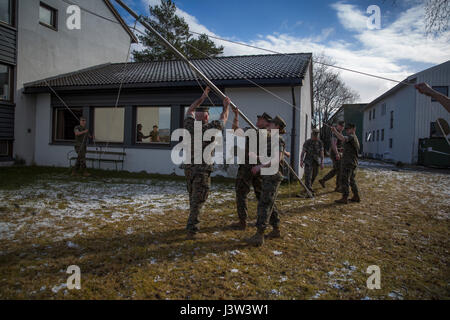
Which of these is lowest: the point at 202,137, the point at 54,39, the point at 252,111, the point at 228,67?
the point at 202,137

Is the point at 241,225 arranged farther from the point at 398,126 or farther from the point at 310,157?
the point at 398,126

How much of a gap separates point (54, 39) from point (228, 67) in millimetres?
8921

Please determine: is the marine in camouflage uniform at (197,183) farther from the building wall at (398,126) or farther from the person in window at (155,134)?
the building wall at (398,126)

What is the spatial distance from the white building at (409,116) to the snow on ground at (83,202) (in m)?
16.0

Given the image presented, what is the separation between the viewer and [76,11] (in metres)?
15.0

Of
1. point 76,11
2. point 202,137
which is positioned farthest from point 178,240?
point 76,11

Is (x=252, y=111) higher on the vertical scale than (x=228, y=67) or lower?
lower

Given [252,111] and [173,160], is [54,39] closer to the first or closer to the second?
[173,160]

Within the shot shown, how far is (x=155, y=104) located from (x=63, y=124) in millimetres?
5128

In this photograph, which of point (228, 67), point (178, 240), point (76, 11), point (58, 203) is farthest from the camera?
point (76, 11)

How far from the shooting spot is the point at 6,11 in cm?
1187

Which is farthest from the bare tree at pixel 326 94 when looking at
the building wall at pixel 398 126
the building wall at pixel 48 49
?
the building wall at pixel 48 49

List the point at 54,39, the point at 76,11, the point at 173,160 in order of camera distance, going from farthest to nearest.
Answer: the point at 76,11 < the point at 54,39 < the point at 173,160
